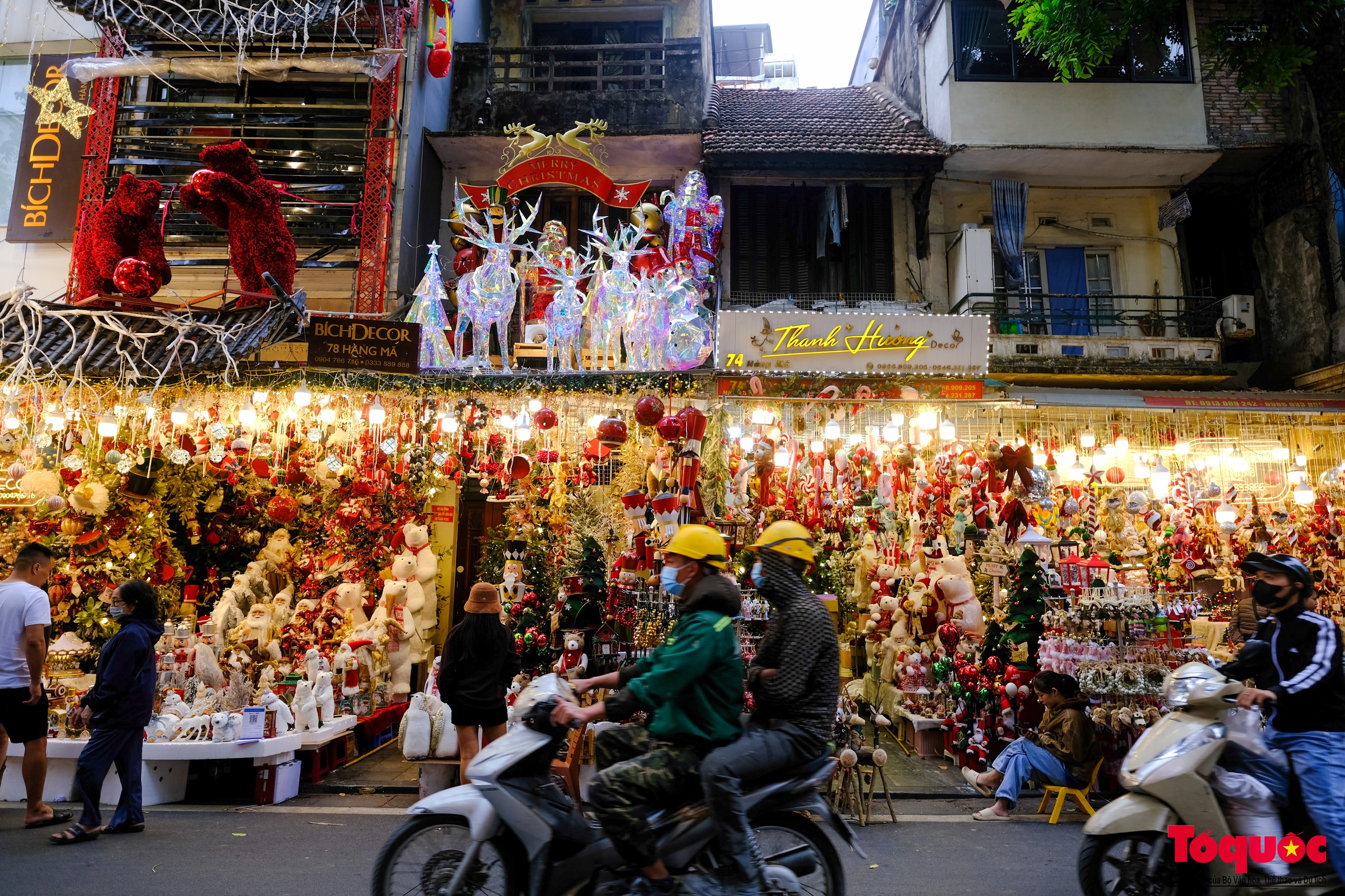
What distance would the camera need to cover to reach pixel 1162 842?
322 cm

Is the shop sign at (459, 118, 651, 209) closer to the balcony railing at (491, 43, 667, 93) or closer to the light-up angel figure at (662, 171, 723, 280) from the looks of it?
the light-up angel figure at (662, 171, 723, 280)

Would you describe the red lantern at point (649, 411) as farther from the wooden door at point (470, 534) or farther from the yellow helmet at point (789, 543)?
the wooden door at point (470, 534)

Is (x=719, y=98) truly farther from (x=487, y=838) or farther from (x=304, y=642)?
(x=487, y=838)

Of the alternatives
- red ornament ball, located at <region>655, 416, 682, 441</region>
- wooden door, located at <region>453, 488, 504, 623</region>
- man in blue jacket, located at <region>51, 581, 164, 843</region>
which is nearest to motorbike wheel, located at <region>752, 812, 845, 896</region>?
man in blue jacket, located at <region>51, 581, 164, 843</region>

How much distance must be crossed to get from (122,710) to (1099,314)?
10971 mm

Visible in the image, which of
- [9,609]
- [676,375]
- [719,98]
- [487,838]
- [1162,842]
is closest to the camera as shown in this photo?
[487,838]

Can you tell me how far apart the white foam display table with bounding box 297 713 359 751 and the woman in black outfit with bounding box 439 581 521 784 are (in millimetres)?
1497

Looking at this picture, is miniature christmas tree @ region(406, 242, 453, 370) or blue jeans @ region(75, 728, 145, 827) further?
miniature christmas tree @ region(406, 242, 453, 370)

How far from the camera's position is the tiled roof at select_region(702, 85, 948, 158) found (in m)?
10.3

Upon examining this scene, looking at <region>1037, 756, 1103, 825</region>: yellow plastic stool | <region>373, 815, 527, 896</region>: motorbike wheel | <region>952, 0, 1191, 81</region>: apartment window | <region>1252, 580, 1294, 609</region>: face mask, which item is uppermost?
<region>952, 0, 1191, 81</region>: apartment window

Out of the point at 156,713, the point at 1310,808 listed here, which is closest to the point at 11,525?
the point at 156,713

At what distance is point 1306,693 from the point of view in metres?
3.38

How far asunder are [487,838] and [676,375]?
4.85 m

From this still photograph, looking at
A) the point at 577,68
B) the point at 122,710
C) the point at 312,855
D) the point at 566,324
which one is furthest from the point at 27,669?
the point at 577,68
